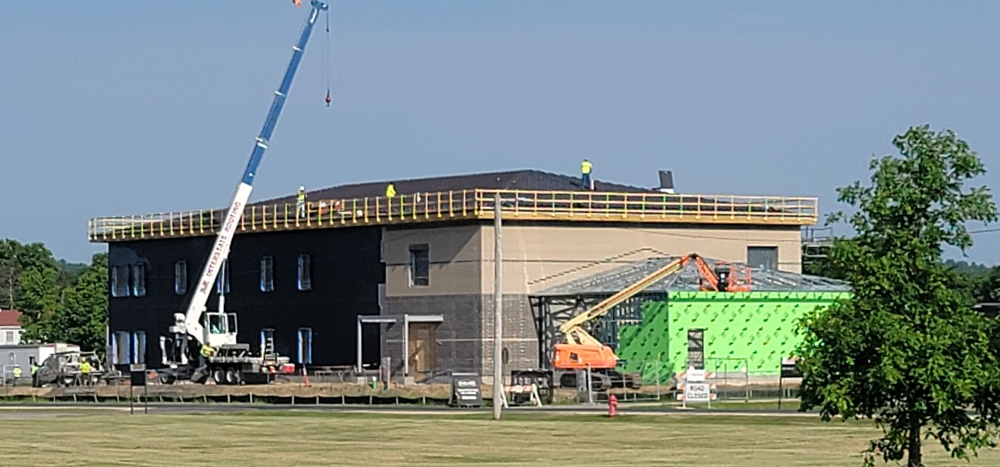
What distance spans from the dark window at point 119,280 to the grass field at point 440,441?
43.5 meters

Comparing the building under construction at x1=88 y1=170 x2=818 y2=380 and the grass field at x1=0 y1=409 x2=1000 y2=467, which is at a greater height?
the building under construction at x1=88 y1=170 x2=818 y2=380

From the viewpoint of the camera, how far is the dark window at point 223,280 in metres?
89.2

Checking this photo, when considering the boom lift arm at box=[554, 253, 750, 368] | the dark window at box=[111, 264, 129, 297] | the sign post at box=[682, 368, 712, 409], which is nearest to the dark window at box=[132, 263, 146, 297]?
the dark window at box=[111, 264, 129, 297]

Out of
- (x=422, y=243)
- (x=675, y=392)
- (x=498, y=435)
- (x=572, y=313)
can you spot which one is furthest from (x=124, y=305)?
(x=498, y=435)

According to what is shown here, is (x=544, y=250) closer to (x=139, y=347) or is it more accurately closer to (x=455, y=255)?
(x=455, y=255)

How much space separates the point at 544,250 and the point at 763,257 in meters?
11.1

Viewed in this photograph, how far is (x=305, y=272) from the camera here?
8500 cm

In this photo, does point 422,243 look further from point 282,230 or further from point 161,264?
point 161,264

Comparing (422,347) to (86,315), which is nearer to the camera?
(422,347)

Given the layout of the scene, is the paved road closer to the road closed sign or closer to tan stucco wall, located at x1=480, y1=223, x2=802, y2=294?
the road closed sign

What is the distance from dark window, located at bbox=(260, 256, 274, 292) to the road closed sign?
101ft

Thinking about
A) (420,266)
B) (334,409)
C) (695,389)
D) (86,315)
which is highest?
(420,266)

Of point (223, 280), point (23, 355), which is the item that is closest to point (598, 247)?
point (223, 280)

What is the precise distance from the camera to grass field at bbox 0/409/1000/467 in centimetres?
3512
